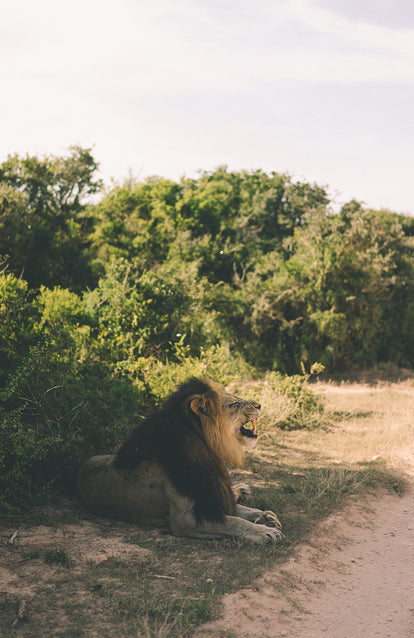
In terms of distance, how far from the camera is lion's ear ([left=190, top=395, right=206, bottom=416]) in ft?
17.5

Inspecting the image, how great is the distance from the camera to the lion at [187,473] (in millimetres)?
5176

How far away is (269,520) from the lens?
550cm

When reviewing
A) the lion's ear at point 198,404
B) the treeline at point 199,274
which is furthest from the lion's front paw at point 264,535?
the treeline at point 199,274

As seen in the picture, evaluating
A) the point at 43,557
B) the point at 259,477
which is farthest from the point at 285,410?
the point at 43,557

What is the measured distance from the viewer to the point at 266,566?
4.60 metres

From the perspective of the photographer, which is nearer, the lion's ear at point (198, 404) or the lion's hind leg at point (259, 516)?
the lion's ear at point (198, 404)

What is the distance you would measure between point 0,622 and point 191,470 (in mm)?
2008

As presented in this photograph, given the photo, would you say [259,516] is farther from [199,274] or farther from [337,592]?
[199,274]

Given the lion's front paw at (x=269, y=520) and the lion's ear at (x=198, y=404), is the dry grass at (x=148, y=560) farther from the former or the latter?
the lion's ear at (x=198, y=404)

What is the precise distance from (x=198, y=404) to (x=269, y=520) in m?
1.37

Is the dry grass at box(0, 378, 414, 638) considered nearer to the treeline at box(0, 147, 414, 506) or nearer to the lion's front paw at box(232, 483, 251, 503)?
the lion's front paw at box(232, 483, 251, 503)

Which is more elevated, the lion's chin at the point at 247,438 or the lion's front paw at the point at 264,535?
the lion's chin at the point at 247,438

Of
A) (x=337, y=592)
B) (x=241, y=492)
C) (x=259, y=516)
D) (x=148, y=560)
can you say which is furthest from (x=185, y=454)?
(x=337, y=592)

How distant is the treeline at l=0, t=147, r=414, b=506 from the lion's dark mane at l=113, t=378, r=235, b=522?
4595mm
